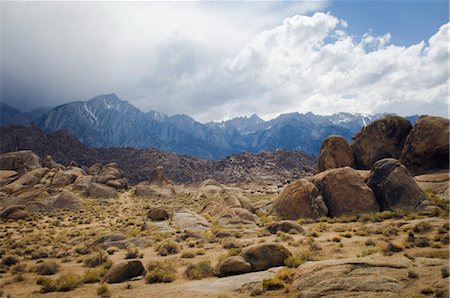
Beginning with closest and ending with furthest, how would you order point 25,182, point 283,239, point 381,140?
point 283,239
point 381,140
point 25,182

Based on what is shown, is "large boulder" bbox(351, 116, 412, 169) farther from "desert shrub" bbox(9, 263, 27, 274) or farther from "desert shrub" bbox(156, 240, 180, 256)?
"desert shrub" bbox(9, 263, 27, 274)

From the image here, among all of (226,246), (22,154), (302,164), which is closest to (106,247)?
(226,246)

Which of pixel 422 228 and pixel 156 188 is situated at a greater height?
pixel 156 188

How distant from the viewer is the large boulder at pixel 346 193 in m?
30.3

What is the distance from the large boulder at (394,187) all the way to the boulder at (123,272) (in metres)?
22.6

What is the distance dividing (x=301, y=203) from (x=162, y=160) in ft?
481

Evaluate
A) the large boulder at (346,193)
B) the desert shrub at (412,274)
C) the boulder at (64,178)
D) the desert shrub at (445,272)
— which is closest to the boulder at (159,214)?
the large boulder at (346,193)

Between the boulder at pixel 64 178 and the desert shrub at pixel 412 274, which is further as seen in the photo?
the boulder at pixel 64 178

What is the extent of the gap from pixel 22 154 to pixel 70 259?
7332 cm

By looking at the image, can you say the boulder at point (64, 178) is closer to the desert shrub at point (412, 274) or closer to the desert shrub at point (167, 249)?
the desert shrub at point (167, 249)

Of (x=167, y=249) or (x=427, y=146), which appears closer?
(x=167, y=249)

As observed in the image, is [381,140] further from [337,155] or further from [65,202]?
[65,202]

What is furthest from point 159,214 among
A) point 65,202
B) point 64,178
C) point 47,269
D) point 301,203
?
point 64,178

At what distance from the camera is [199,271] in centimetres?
1641
